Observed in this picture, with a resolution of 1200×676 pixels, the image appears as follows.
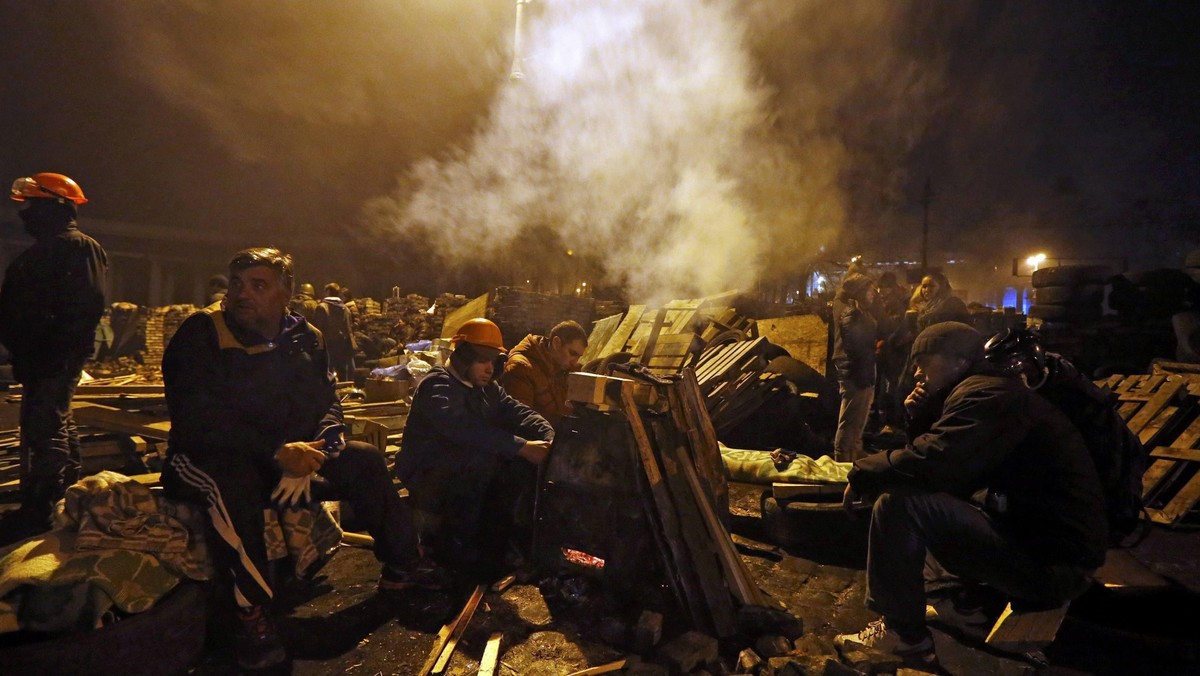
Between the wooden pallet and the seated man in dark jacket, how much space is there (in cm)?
590

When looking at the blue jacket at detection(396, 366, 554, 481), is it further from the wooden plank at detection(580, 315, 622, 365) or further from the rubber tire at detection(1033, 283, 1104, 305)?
the rubber tire at detection(1033, 283, 1104, 305)

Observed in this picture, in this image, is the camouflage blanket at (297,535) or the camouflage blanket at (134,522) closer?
the camouflage blanket at (134,522)

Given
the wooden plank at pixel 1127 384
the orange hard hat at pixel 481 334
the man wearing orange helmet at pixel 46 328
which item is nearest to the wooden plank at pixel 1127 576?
the orange hard hat at pixel 481 334

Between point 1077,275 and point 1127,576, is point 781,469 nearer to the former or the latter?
point 1127,576

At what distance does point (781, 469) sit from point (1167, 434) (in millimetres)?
3857

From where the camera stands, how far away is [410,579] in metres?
3.17

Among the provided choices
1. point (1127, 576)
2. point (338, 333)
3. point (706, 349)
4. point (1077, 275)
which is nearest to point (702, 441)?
point (1127, 576)

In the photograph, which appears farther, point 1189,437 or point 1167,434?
point 1167,434

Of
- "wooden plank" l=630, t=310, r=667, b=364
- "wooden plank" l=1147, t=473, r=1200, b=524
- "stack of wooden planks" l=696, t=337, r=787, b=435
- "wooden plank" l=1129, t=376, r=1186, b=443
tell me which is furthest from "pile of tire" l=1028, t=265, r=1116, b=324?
"wooden plank" l=630, t=310, r=667, b=364

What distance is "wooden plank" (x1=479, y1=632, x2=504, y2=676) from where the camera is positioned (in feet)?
7.83

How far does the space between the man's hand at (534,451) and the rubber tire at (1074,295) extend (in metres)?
10.7

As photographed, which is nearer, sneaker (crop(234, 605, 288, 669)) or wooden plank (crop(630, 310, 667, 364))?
sneaker (crop(234, 605, 288, 669))

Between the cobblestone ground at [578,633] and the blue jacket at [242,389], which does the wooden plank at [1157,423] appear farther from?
the blue jacket at [242,389]

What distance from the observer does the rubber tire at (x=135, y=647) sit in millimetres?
1866
